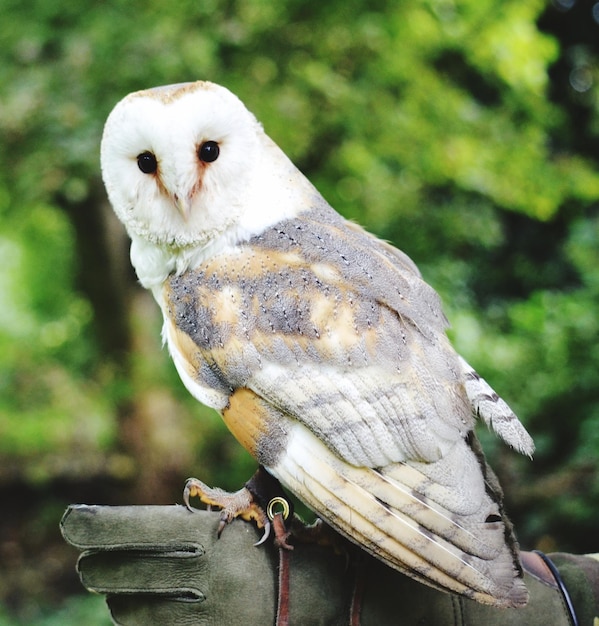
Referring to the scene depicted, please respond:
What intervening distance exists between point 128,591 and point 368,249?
1.01 metres

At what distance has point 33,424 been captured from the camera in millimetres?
7070

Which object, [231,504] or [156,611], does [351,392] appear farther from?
[156,611]

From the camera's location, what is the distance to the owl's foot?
1.74 meters

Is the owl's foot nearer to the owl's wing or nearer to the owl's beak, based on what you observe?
the owl's wing

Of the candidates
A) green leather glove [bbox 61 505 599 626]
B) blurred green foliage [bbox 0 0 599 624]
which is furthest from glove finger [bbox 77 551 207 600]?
blurred green foliage [bbox 0 0 599 624]

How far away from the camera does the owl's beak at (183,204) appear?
1.77m

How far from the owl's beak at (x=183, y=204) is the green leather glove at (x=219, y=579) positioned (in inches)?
27.5

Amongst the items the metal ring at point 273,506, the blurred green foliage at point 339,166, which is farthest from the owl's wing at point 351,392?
the blurred green foliage at point 339,166

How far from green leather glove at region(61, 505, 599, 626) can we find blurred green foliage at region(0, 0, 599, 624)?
8.47ft

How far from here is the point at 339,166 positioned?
16.5ft

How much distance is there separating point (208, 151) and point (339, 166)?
3313mm

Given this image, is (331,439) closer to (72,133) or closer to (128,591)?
(128,591)

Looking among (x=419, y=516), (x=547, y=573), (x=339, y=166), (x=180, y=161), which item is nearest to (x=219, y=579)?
(x=419, y=516)

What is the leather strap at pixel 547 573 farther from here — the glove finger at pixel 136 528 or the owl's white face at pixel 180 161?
the owl's white face at pixel 180 161
